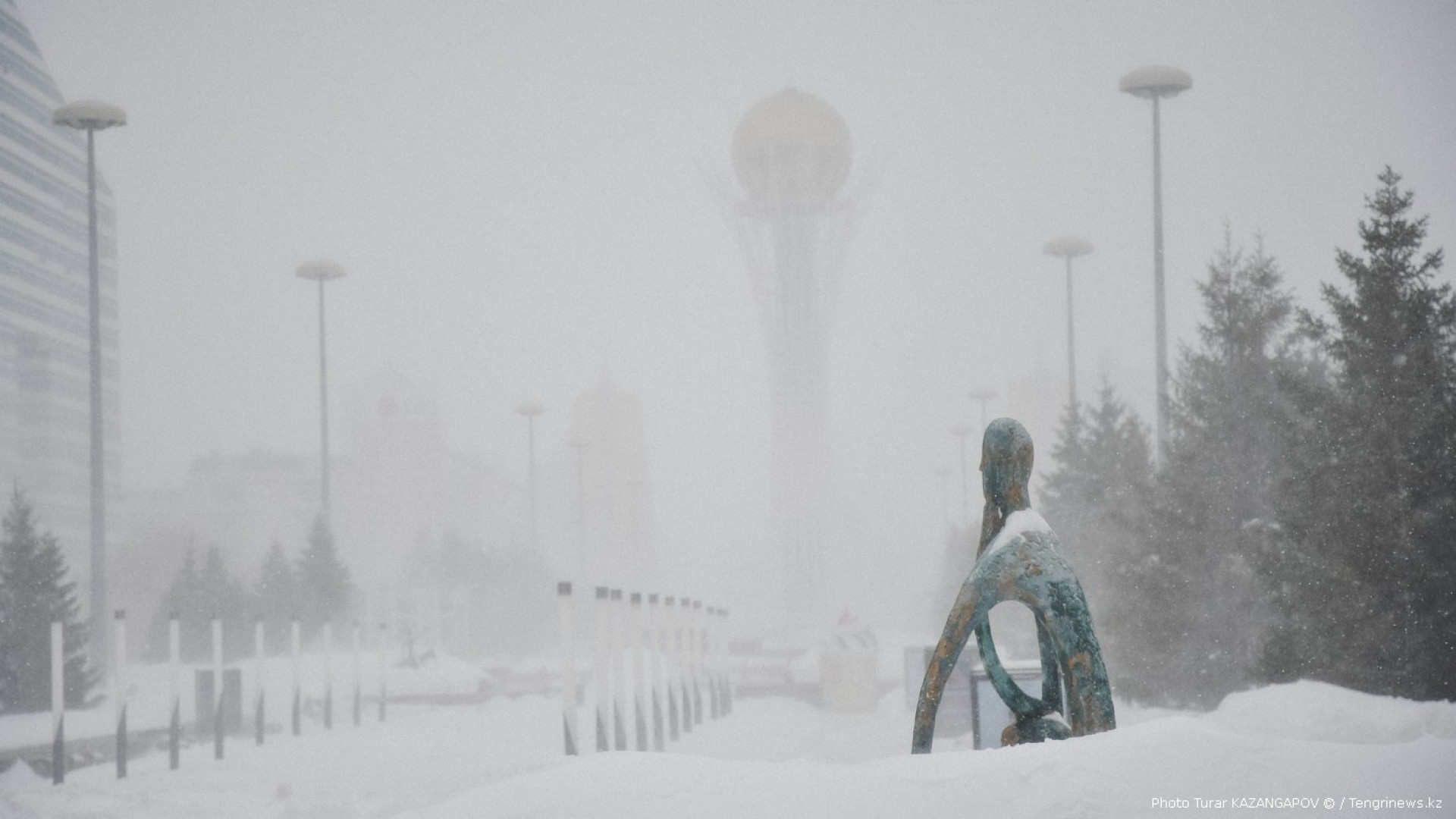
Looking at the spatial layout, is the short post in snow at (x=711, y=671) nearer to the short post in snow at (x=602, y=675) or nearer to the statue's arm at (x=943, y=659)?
the short post in snow at (x=602, y=675)

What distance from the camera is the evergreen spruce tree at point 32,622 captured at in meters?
28.6

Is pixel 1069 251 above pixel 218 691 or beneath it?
above

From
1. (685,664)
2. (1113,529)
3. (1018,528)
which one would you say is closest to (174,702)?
(685,664)

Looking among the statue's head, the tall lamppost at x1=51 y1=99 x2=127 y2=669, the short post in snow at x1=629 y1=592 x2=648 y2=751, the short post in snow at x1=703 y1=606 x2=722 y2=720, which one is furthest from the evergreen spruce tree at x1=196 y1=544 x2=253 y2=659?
the statue's head

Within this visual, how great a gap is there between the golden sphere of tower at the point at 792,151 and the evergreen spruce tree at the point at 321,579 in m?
32.0

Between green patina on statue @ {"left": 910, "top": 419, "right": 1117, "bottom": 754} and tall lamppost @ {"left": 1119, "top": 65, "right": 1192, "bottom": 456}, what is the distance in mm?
19855

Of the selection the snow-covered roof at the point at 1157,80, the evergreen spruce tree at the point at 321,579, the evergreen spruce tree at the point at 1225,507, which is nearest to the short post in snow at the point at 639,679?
the evergreen spruce tree at the point at 1225,507

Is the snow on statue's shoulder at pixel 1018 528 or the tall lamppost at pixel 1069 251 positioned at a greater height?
the tall lamppost at pixel 1069 251

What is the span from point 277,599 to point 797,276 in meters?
29.5

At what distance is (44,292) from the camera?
207ft

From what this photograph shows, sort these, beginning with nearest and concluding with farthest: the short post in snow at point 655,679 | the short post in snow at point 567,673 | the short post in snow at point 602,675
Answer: the short post in snow at point 567,673, the short post in snow at point 602,675, the short post in snow at point 655,679

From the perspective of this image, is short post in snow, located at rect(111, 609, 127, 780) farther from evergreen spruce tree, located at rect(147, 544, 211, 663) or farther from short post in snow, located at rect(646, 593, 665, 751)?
evergreen spruce tree, located at rect(147, 544, 211, 663)

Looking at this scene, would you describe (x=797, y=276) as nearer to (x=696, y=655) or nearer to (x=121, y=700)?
(x=696, y=655)

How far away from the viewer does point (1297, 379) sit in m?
17.4
